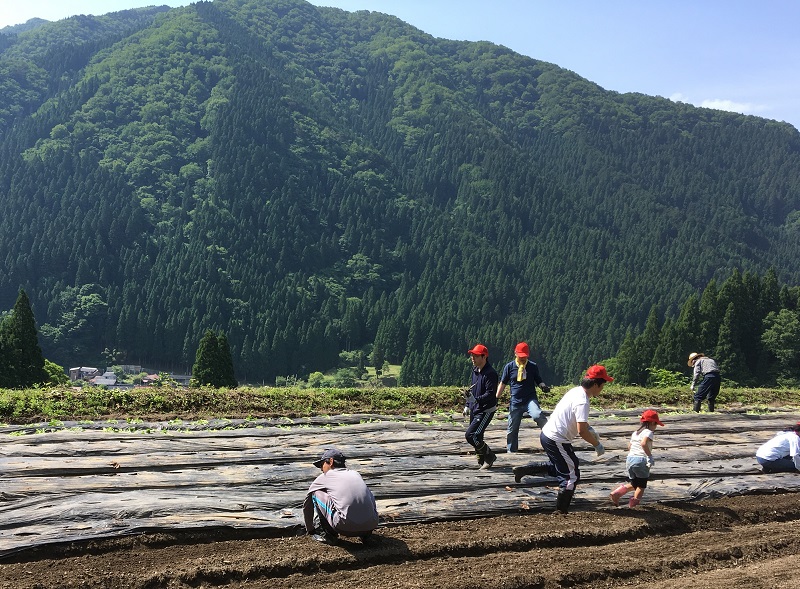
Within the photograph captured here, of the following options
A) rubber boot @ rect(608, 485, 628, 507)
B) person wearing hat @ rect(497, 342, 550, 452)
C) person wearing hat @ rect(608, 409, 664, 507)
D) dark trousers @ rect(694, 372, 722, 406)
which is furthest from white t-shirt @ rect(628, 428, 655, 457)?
dark trousers @ rect(694, 372, 722, 406)

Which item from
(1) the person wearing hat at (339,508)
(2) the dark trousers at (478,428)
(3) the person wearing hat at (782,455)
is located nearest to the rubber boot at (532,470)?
(2) the dark trousers at (478,428)

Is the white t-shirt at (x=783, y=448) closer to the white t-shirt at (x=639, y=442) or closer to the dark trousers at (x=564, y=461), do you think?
the white t-shirt at (x=639, y=442)

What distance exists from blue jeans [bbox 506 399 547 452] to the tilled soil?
2410 mm

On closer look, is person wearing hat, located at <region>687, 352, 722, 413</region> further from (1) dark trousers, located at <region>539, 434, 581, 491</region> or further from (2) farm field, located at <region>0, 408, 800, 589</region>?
(1) dark trousers, located at <region>539, 434, 581, 491</region>

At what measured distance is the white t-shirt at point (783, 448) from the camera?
14.0m

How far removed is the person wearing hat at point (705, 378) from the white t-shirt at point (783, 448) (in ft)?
18.8

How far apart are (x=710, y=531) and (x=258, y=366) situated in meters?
127

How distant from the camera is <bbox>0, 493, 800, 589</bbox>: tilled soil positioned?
27.7ft

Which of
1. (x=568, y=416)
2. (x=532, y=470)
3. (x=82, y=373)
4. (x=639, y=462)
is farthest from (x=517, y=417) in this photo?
(x=82, y=373)

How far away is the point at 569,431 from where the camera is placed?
10828 mm

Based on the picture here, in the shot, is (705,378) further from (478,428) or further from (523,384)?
(478,428)

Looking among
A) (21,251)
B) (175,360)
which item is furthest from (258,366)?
(21,251)

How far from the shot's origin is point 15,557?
8789 mm

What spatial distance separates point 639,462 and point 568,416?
71.7 inches
